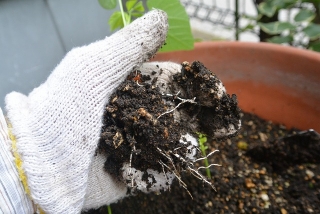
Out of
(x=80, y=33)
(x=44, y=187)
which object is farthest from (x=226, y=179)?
(x=80, y=33)

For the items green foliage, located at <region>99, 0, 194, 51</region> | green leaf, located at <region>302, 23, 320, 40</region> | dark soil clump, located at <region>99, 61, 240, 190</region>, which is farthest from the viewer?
green leaf, located at <region>302, 23, 320, 40</region>

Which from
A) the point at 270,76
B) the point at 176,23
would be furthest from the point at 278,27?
the point at 176,23

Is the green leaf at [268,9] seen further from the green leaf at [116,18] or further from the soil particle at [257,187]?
the green leaf at [116,18]

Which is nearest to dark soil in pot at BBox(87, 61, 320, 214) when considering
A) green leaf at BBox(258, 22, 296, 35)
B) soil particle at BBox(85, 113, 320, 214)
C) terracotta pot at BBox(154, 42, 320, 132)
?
soil particle at BBox(85, 113, 320, 214)

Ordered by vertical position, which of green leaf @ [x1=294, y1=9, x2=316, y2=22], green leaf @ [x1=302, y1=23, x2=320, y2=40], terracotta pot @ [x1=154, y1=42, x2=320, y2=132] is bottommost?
terracotta pot @ [x1=154, y1=42, x2=320, y2=132]

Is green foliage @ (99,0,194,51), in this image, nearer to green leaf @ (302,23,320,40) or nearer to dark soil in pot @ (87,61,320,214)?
dark soil in pot @ (87,61,320,214)

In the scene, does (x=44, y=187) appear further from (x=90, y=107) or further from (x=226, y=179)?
(x=226, y=179)

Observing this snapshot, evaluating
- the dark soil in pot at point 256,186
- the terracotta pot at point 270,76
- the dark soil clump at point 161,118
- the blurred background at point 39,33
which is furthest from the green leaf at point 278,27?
the dark soil clump at point 161,118

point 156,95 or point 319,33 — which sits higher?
point 156,95
